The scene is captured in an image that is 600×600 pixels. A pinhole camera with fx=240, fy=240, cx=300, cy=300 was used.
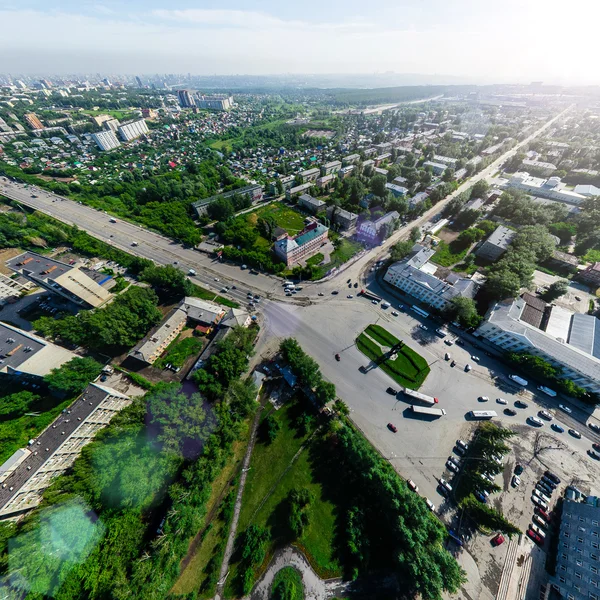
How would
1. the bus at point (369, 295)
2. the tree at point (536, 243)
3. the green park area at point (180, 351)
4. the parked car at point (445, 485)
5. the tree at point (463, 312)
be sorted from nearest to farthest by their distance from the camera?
the parked car at point (445, 485) < the green park area at point (180, 351) < the tree at point (463, 312) < the bus at point (369, 295) < the tree at point (536, 243)

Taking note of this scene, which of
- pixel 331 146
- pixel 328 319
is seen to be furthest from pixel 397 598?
pixel 331 146

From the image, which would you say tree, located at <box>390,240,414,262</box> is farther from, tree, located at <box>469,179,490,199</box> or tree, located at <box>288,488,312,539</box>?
tree, located at <box>469,179,490,199</box>

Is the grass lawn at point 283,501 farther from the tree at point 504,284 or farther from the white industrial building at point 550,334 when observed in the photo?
the tree at point 504,284

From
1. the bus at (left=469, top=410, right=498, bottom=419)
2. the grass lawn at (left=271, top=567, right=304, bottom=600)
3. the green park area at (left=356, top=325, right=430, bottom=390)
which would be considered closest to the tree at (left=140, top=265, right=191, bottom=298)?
the green park area at (left=356, top=325, right=430, bottom=390)

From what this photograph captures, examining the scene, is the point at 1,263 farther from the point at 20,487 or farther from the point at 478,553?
the point at 478,553

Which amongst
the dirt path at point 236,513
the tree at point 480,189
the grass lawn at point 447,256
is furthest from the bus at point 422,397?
the tree at point 480,189

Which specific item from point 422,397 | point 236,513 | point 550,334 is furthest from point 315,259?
point 236,513

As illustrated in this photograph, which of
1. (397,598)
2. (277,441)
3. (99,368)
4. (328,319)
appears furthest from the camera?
(328,319)
